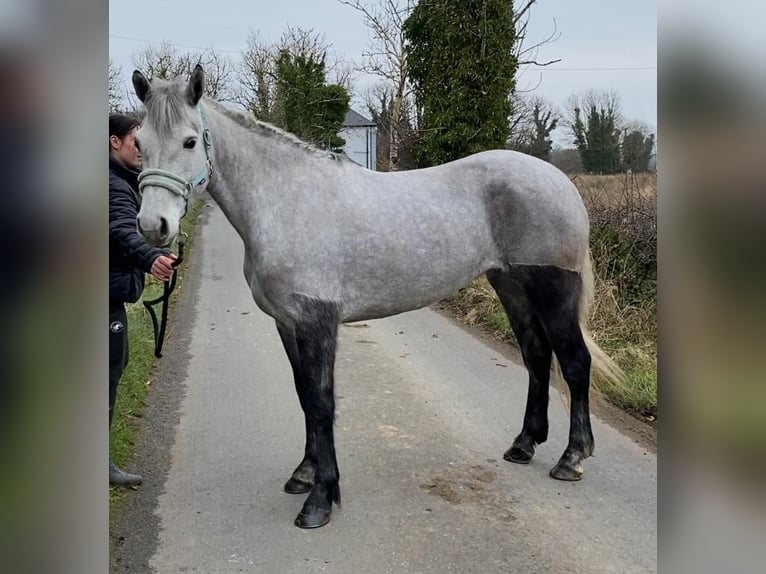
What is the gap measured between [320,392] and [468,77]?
16.5 ft

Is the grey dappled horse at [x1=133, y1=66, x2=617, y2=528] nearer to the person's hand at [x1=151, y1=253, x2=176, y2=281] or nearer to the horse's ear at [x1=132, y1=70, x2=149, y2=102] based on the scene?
the horse's ear at [x1=132, y1=70, x2=149, y2=102]

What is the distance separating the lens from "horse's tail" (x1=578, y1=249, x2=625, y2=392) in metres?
3.16

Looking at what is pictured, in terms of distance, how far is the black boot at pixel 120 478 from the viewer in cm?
289

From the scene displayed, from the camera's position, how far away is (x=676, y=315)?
2.39 feet

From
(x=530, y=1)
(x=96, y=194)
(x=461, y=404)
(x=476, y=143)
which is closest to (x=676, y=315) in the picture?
(x=96, y=194)

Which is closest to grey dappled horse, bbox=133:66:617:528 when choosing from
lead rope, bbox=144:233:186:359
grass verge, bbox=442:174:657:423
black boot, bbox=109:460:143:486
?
lead rope, bbox=144:233:186:359

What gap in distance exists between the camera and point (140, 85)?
226cm

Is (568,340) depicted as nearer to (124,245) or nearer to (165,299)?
(165,299)

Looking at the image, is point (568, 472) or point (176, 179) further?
point (568, 472)

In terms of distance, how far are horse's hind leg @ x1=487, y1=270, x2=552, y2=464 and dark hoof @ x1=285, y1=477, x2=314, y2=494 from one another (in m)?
1.07

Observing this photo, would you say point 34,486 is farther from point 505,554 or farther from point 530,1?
point 530,1

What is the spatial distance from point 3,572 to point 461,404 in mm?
3620

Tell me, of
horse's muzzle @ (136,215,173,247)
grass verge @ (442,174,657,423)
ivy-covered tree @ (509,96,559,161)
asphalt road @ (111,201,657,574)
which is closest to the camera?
horse's muzzle @ (136,215,173,247)

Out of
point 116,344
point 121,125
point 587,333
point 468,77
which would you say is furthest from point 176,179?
point 468,77
